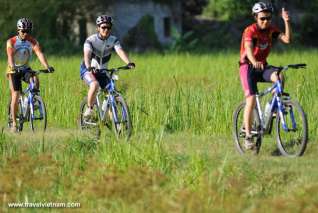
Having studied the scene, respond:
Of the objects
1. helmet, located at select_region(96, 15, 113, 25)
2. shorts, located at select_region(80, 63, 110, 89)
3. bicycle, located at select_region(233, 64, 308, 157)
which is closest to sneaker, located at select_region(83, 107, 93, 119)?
shorts, located at select_region(80, 63, 110, 89)

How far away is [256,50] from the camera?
38.5 feet

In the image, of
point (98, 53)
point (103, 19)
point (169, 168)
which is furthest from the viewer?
point (98, 53)

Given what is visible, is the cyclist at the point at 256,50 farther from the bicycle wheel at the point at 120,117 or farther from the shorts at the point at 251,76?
the bicycle wheel at the point at 120,117

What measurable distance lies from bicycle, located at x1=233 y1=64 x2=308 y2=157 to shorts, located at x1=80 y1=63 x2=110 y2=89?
7.94 ft

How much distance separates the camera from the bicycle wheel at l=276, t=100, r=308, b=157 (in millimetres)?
11180

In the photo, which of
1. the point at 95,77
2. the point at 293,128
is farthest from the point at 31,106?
the point at 293,128

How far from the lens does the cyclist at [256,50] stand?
38.1 feet

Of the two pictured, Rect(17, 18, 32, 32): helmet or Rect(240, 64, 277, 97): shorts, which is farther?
Rect(17, 18, 32, 32): helmet

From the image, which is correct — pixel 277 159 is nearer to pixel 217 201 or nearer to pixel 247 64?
pixel 247 64

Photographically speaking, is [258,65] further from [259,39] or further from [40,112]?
[40,112]

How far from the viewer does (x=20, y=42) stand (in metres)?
15.2

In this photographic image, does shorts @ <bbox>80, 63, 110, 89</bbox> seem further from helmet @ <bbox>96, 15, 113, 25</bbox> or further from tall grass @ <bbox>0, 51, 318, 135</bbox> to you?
helmet @ <bbox>96, 15, 113, 25</bbox>

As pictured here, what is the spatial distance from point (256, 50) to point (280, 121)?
89cm

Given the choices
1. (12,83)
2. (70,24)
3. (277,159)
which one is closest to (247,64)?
(277,159)
